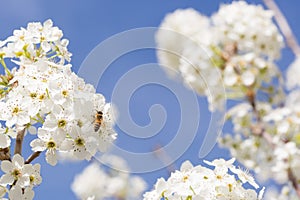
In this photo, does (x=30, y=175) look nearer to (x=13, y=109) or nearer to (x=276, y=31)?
(x=13, y=109)

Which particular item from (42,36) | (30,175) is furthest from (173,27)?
(30,175)

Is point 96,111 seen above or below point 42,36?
below

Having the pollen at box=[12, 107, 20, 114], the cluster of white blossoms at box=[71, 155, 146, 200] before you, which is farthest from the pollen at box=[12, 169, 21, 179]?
the cluster of white blossoms at box=[71, 155, 146, 200]

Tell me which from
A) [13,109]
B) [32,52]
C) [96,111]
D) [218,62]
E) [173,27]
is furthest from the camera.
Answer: [173,27]

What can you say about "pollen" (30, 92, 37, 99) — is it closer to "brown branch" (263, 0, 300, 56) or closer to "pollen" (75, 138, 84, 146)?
"pollen" (75, 138, 84, 146)

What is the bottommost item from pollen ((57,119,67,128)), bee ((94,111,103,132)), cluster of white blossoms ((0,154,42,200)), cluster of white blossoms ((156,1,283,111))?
cluster of white blossoms ((0,154,42,200))

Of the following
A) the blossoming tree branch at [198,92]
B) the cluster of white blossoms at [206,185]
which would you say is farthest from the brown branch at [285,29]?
the cluster of white blossoms at [206,185]

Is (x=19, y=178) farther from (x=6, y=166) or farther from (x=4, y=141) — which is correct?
(x=4, y=141)
